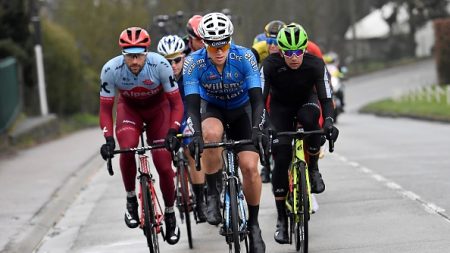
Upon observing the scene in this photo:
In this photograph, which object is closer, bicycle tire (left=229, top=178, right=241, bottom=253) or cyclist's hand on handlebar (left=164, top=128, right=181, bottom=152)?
bicycle tire (left=229, top=178, right=241, bottom=253)

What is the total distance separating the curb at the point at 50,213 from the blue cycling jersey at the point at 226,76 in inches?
122

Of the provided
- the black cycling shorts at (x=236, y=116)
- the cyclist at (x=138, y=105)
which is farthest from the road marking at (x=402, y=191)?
the cyclist at (x=138, y=105)

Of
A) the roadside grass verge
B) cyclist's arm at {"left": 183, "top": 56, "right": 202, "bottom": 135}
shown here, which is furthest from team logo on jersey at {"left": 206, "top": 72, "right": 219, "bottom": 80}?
the roadside grass verge

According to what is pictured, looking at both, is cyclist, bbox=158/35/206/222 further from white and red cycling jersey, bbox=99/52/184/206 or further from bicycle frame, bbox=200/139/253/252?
bicycle frame, bbox=200/139/253/252

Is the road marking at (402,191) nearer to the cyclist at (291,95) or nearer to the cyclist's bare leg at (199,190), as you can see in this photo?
the cyclist at (291,95)

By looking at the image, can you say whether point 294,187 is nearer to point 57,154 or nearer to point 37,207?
point 37,207

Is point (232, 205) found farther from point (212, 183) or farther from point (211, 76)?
point (212, 183)

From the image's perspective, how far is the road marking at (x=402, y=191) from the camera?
10278 millimetres

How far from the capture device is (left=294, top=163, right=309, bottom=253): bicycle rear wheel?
27.0 ft

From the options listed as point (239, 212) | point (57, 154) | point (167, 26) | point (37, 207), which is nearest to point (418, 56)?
point (167, 26)

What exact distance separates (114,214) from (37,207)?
118cm

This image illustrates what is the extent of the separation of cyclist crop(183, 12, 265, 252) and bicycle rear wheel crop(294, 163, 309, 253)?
388 mm

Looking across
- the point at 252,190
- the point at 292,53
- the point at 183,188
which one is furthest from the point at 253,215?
the point at 183,188

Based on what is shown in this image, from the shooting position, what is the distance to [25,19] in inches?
1145
